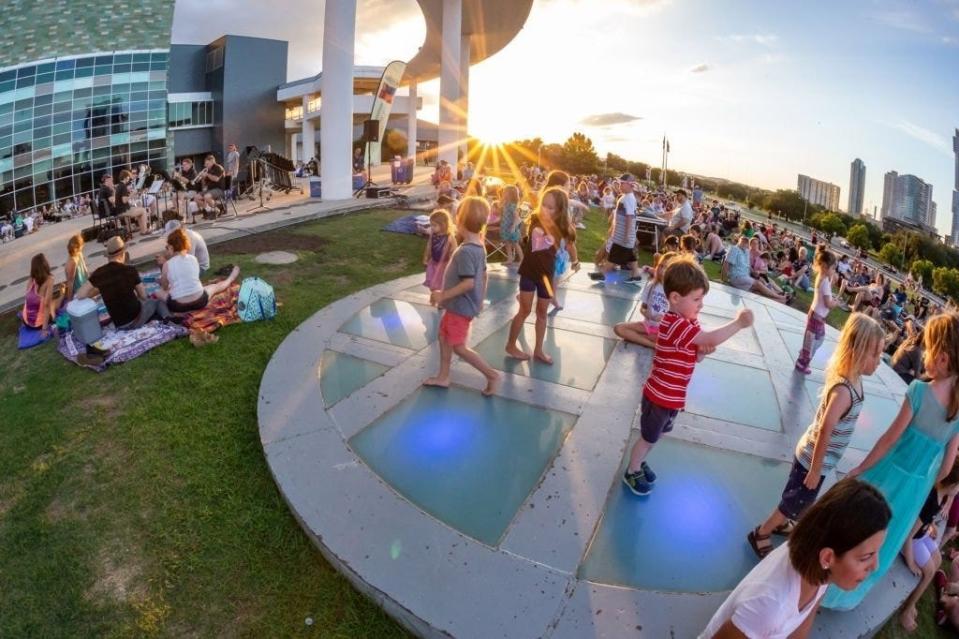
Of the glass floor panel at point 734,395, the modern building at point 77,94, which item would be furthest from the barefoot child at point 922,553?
the modern building at point 77,94

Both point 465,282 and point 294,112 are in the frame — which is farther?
point 294,112

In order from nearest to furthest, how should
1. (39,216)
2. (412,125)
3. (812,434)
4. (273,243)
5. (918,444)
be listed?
1. (918,444)
2. (812,434)
3. (273,243)
4. (39,216)
5. (412,125)

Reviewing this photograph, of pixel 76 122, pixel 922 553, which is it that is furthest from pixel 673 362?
pixel 76 122

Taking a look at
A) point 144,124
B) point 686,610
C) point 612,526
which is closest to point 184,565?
point 612,526

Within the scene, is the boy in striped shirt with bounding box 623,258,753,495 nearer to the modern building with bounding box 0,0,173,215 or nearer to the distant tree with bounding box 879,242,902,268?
the modern building with bounding box 0,0,173,215

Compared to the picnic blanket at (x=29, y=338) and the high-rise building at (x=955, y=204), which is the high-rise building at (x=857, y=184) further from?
the picnic blanket at (x=29, y=338)

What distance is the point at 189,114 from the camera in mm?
45250

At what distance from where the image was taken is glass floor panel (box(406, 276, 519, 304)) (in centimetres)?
811

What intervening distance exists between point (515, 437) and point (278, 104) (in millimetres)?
53381

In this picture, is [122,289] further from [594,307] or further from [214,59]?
[214,59]

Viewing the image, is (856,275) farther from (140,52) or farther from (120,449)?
(140,52)

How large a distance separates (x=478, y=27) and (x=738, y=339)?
3780cm

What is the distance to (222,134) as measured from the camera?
4550 cm

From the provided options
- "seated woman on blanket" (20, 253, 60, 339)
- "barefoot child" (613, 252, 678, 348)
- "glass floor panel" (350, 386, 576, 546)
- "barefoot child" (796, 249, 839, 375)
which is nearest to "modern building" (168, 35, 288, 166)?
"seated woman on blanket" (20, 253, 60, 339)
